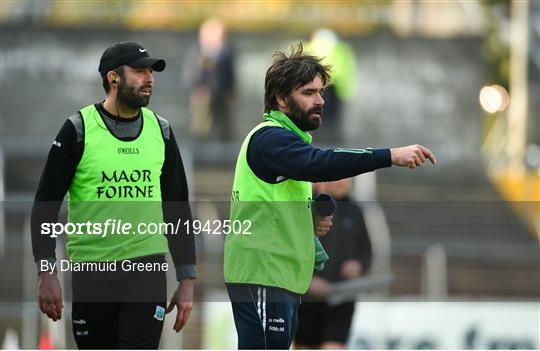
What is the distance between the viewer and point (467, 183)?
2344 cm

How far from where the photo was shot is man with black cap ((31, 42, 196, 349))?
8.41 metres

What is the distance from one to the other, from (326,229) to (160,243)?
86cm

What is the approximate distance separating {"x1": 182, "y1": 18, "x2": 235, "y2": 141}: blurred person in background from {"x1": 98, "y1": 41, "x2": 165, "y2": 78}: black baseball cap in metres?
14.7

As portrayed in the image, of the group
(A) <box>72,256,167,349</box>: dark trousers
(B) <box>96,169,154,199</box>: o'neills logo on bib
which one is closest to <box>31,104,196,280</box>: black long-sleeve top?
(B) <box>96,169,154,199</box>: o'neills logo on bib

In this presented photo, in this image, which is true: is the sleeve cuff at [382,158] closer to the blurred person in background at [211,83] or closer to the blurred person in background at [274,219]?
the blurred person in background at [274,219]

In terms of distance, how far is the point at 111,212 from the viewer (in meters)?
8.45

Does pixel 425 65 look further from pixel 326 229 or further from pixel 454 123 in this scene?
pixel 326 229

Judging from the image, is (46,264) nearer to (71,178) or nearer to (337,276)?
(71,178)

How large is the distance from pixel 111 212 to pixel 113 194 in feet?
0.30

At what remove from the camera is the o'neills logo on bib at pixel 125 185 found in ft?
27.7

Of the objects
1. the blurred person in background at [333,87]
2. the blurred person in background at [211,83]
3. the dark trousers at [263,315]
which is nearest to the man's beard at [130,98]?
the dark trousers at [263,315]

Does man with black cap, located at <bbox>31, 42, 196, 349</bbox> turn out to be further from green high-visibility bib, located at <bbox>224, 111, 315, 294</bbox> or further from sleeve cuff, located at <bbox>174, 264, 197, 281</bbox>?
green high-visibility bib, located at <bbox>224, 111, 315, 294</bbox>

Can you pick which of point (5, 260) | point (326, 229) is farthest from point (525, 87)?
point (326, 229)

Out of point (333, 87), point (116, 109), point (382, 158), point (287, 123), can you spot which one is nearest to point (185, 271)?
point (116, 109)
